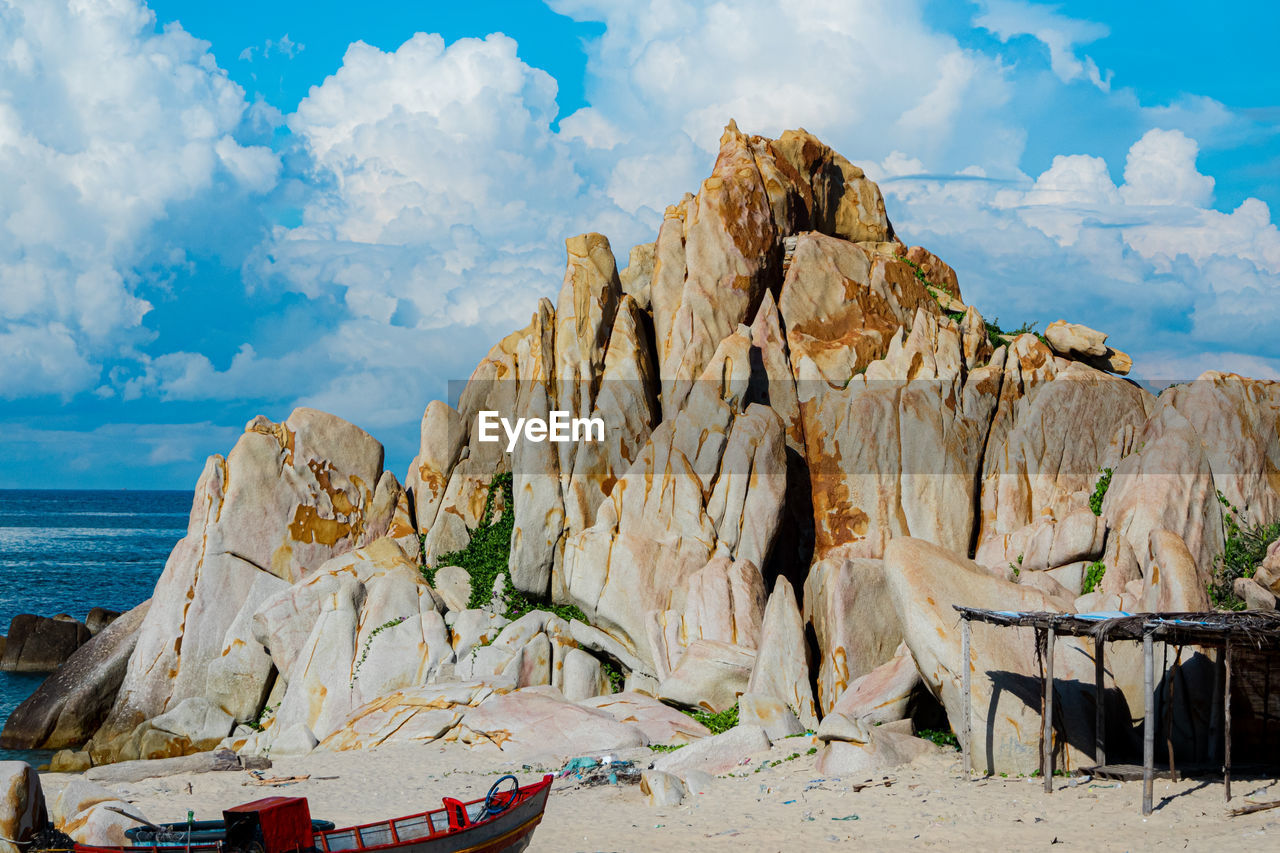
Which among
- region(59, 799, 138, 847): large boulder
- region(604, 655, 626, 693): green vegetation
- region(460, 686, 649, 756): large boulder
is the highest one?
region(604, 655, 626, 693): green vegetation

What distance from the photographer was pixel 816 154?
125 ft

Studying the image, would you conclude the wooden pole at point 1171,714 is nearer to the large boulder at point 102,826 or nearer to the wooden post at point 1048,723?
the wooden post at point 1048,723

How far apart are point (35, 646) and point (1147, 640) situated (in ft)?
130

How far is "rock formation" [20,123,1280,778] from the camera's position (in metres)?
22.5

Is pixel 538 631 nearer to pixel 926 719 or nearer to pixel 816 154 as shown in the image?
pixel 926 719

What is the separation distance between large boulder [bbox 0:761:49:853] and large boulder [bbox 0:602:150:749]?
15871 mm

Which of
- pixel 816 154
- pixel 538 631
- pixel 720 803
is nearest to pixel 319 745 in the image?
pixel 538 631

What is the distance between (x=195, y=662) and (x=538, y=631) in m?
10.0

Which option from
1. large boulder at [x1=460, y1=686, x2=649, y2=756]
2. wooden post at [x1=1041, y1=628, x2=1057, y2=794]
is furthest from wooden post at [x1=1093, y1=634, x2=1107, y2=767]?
large boulder at [x1=460, y1=686, x2=649, y2=756]

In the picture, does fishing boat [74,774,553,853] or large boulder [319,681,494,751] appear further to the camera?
large boulder [319,681,494,751]

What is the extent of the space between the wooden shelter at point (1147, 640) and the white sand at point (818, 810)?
1.96 ft

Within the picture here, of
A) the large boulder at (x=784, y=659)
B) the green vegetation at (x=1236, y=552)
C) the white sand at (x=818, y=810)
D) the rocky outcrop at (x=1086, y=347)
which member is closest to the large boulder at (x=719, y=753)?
the white sand at (x=818, y=810)

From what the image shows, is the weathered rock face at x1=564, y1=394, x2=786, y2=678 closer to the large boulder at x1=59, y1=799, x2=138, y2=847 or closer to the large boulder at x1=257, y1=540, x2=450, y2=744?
the large boulder at x1=257, y1=540, x2=450, y2=744

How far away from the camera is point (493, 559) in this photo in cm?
3064
